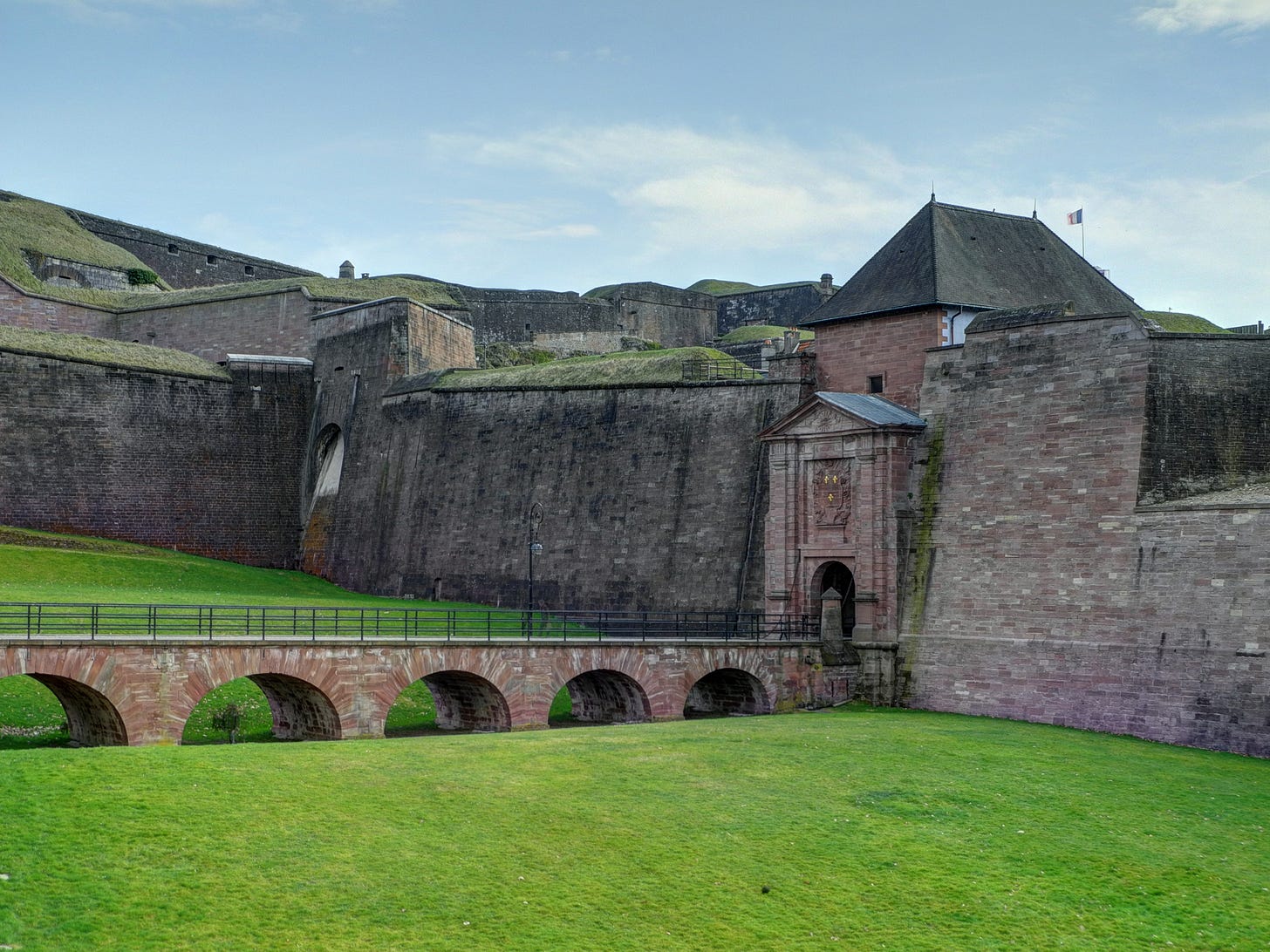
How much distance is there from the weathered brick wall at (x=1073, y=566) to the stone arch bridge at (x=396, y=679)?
12.6 ft

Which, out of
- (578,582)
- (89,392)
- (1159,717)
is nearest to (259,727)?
(578,582)

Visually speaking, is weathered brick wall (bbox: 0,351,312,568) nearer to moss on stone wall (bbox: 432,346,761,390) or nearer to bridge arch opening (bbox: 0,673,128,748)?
moss on stone wall (bbox: 432,346,761,390)

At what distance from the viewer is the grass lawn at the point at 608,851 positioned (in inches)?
563

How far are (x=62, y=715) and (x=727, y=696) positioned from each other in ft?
46.9

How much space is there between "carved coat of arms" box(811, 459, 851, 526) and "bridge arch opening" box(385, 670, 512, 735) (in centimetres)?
964

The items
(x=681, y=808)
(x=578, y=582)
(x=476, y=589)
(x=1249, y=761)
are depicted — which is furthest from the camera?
(x=476, y=589)

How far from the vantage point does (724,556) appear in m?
37.3

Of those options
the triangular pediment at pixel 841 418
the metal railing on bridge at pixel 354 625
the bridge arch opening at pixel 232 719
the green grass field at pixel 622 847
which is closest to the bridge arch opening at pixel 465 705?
the metal railing on bridge at pixel 354 625

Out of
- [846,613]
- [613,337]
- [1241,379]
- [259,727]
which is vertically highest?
[613,337]

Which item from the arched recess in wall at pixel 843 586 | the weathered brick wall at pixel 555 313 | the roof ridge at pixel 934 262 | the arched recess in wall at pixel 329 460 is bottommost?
the arched recess in wall at pixel 843 586

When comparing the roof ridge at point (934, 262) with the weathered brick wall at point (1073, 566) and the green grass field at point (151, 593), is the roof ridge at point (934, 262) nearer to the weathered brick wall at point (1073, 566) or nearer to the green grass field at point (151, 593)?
the weathered brick wall at point (1073, 566)

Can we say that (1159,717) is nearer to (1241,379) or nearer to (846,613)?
(1241,379)

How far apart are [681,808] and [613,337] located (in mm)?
49215

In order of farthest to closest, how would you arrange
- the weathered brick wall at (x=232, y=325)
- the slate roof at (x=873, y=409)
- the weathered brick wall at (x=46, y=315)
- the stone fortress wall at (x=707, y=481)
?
the weathered brick wall at (x=232, y=325), the weathered brick wall at (x=46, y=315), the slate roof at (x=873, y=409), the stone fortress wall at (x=707, y=481)
